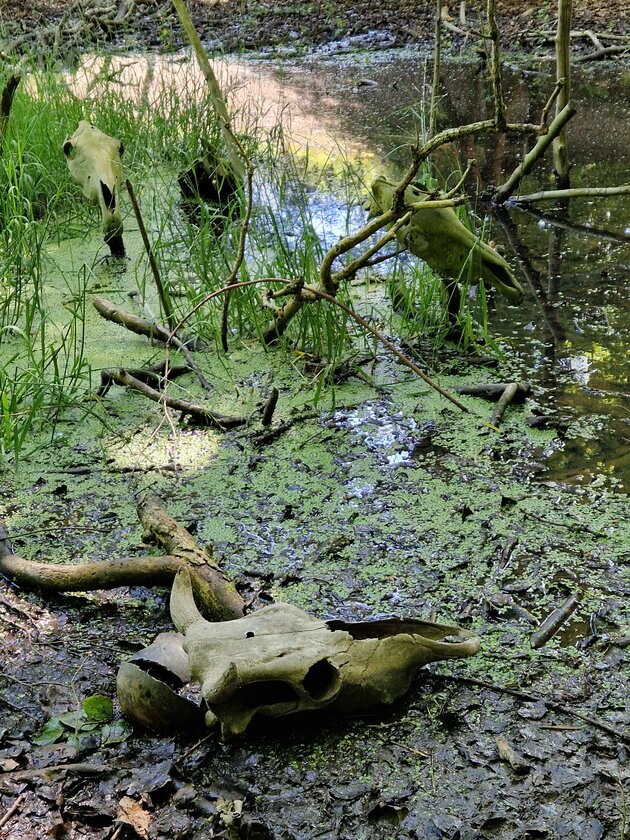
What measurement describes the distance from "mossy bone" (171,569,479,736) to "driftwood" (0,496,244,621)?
0.61 ft

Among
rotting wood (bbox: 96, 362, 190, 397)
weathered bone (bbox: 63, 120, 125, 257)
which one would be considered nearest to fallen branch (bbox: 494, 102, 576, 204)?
weathered bone (bbox: 63, 120, 125, 257)

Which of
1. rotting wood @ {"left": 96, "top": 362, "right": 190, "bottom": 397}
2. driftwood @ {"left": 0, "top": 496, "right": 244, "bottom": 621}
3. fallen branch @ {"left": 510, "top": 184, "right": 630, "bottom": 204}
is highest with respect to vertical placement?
fallen branch @ {"left": 510, "top": 184, "right": 630, "bottom": 204}

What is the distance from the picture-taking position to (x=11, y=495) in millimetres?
2398

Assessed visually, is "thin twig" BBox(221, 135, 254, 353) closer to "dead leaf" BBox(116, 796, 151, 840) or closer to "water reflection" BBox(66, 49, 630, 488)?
"water reflection" BBox(66, 49, 630, 488)

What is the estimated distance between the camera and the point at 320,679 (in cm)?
159

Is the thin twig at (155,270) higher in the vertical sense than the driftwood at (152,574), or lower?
higher

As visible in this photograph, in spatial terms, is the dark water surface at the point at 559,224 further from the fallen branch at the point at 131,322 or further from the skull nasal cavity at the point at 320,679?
the fallen branch at the point at 131,322

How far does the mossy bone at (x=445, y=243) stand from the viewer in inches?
111

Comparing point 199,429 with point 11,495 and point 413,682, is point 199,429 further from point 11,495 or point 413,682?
point 413,682

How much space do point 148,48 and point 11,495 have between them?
634 centimetres

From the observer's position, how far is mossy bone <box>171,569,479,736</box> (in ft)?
4.98

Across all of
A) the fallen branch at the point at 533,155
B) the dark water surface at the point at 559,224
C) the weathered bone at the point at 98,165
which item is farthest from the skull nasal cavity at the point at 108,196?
the fallen branch at the point at 533,155

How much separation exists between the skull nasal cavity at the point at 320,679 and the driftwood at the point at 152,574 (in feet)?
0.93

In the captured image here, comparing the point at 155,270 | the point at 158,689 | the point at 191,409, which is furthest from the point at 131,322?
the point at 158,689
